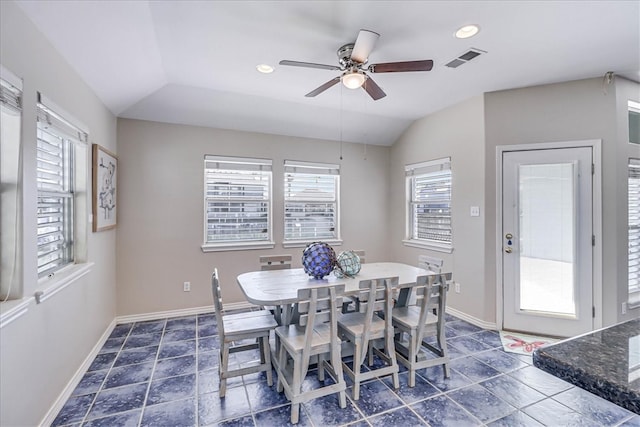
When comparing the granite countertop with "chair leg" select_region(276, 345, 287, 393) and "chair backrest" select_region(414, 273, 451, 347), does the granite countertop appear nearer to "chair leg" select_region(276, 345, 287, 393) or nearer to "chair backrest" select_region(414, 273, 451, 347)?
"chair backrest" select_region(414, 273, 451, 347)

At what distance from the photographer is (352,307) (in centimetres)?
322

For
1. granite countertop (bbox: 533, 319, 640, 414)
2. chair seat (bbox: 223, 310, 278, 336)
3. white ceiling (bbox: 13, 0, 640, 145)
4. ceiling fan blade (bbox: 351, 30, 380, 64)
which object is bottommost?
chair seat (bbox: 223, 310, 278, 336)

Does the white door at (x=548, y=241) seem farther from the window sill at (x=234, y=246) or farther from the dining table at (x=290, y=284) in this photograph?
the window sill at (x=234, y=246)

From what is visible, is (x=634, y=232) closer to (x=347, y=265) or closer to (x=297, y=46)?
(x=347, y=265)

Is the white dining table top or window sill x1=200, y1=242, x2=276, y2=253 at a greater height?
window sill x1=200, y1=242, x2=276, y2=253

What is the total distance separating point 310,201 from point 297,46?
2.46m

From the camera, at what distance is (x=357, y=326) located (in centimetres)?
232

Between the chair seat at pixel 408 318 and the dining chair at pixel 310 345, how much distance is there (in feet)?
2.08

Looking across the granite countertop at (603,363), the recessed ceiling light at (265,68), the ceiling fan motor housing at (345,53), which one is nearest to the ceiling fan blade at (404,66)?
the ceiling fan motor housing at (345,53)

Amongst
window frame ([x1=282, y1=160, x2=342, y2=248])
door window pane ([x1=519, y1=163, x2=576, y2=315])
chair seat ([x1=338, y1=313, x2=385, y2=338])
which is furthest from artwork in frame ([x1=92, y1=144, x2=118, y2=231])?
door window pane ([x1=519, y1=163, x2=576, y2=315])

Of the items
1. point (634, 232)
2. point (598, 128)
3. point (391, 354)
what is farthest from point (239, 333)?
point (634, 232)

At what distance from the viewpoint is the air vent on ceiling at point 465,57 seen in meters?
2.57

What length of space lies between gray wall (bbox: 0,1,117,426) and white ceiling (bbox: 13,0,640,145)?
0.55ft

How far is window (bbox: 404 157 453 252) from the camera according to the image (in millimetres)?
4055
